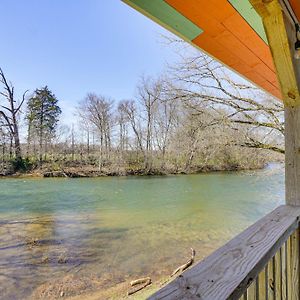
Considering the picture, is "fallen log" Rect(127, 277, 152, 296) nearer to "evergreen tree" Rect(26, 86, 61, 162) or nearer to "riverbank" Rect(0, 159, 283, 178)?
"riverbank" Rect(0, 159, 283, 178)

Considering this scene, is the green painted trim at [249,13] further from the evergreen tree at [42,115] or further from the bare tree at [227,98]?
the evergreen tree at [42,115]

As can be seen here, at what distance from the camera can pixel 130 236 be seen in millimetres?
6582

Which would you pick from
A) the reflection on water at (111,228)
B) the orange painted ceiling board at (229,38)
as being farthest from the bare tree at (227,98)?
the orange painted ceiling board at (229,38)

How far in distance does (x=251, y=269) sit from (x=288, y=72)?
0.86 metres

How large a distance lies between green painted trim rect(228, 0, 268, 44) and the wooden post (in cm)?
9

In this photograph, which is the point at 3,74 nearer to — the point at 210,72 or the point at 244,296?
the point at 210,72

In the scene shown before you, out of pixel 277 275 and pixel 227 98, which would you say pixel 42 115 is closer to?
pixel 227 98

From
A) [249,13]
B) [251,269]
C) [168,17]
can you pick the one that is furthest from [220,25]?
[251,269]

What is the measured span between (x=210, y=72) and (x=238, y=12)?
16.8 ft

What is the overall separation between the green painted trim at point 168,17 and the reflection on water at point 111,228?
4.25 m

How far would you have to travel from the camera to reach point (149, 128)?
20219mm

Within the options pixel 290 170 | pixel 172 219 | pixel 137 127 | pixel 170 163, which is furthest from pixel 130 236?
pixel 137 127

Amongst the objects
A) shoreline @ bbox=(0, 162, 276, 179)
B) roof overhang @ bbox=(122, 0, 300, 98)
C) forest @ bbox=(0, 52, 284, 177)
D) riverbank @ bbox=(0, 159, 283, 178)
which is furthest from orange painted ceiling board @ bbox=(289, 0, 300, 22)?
shoreline @ bbox=(0, 162, 276, 179)

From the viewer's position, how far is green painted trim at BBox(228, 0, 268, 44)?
3.25 ft
